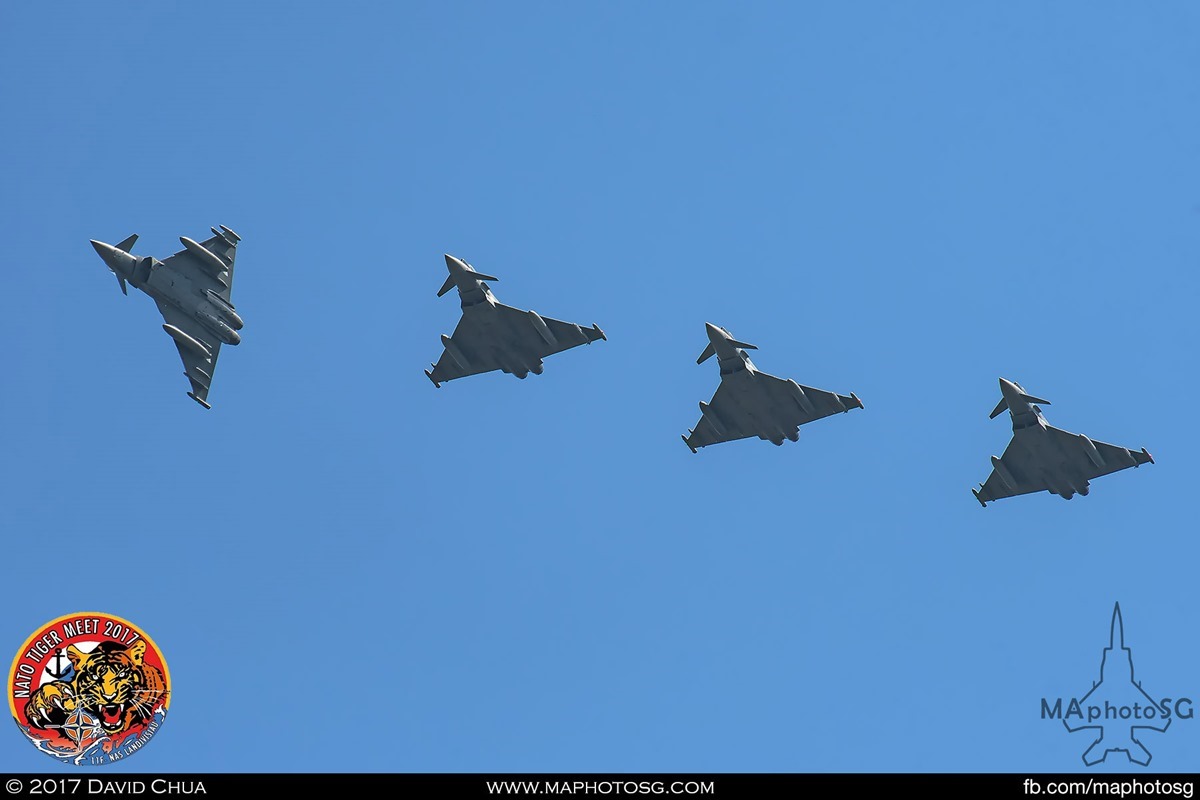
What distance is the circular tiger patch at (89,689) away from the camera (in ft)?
134

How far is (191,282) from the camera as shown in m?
53.1

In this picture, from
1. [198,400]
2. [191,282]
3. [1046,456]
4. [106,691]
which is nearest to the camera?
[106,691]

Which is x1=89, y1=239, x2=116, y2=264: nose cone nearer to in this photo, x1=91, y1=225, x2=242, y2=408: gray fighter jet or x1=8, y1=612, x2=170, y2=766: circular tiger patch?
x1=91, y1=225, x2=242, y2=408: gray fighter jet

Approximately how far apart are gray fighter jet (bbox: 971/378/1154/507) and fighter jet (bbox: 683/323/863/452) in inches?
246

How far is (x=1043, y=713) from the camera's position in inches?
1759

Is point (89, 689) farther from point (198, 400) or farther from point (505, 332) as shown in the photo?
point (505, 332)

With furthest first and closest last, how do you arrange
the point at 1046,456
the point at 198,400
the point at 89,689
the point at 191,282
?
the point at 198,400
the point at 191,282
the point at 1046,456
the point at 89,689

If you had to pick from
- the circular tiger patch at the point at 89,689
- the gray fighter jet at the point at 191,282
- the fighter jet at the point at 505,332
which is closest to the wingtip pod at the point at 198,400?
the gray fighter jet at the point at 191,282

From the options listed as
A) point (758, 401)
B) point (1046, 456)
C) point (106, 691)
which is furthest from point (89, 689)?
point (1046, 456)

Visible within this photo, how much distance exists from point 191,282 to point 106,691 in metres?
18.2

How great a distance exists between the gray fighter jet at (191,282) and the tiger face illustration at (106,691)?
1550 cm
